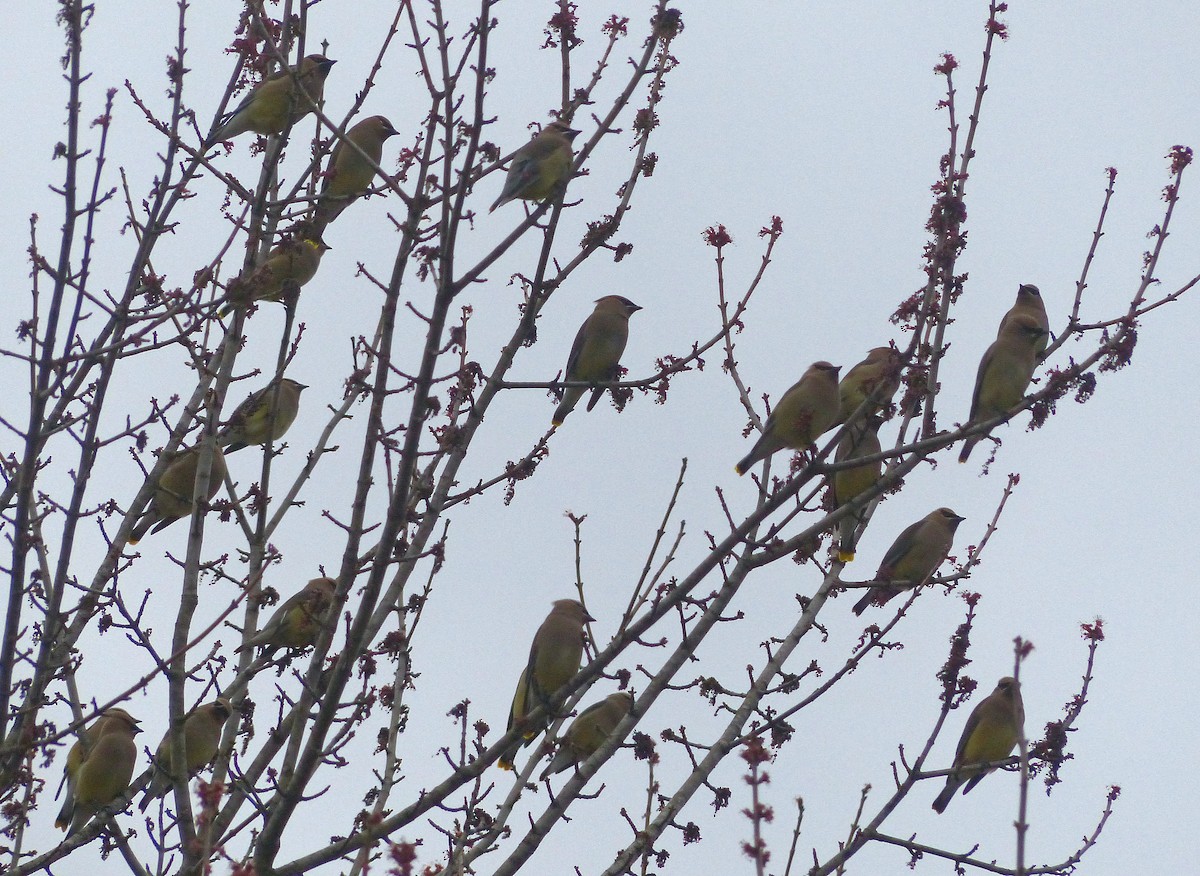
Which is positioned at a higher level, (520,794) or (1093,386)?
(1093,386)

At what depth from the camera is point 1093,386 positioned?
4203mm

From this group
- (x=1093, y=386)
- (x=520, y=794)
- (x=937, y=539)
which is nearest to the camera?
(x=1093, y=386)

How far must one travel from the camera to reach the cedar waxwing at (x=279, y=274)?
14.1 ft

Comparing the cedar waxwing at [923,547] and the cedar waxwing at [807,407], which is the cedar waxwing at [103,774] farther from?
the cedar waxwing at [923,547]

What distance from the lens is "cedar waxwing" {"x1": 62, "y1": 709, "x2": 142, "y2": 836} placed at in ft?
19.8

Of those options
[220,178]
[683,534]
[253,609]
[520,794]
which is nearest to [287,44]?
[220,178]

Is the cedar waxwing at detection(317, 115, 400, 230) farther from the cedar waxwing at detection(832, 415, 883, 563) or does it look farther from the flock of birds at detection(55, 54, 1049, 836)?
the cedar waxwing at detection(832, 415, 883, 563)

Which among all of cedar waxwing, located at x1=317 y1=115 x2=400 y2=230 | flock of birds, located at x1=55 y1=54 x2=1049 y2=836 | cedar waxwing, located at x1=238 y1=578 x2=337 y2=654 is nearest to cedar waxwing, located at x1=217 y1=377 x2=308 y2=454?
flock of birds, located at x1=55 y1=54 x2=1049 y2=836

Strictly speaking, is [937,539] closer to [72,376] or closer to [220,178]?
[220,178]

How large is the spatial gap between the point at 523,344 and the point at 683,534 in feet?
3.06

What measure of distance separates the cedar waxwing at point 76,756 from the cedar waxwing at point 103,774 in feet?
0.16

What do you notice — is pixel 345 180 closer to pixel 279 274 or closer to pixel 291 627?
pixel 279 274

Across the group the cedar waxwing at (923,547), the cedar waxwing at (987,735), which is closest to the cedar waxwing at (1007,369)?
the cedar waxwing at (923,547)

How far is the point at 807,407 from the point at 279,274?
9.83 ft
